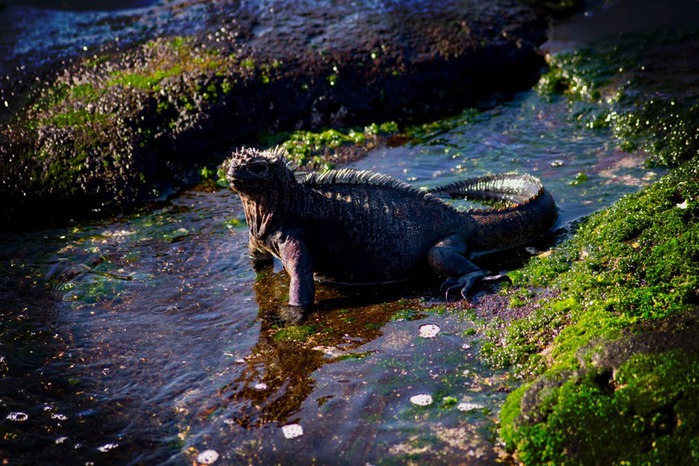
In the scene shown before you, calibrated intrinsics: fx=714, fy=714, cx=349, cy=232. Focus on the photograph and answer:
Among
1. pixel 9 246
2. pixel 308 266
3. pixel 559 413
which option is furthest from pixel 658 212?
pixel 9 246

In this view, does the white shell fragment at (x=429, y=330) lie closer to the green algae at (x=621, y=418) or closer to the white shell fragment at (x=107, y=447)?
the green algae at (x=621, y=418)

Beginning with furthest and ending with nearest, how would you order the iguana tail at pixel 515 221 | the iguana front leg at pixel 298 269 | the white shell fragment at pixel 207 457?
the iguana tail at pixel 515 221 → the iguana front leg at pixel 298 269 → the white shell fragment at pixel 207 457

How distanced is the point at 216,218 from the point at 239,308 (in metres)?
1.80

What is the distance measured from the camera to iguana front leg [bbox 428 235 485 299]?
5.18 m

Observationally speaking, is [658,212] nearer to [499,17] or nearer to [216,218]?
[216,218]

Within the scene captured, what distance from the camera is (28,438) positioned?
405cm

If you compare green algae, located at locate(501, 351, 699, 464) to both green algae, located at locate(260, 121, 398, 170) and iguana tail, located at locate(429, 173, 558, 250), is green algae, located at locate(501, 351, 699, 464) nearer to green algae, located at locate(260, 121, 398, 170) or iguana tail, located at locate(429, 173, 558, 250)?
iguana tail, located at locate(429, 173, 558, 250)


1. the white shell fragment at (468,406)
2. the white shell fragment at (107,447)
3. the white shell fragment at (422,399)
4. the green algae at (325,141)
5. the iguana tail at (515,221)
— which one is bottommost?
the white shell fragment at (468,406)

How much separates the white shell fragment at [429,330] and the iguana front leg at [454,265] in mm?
416

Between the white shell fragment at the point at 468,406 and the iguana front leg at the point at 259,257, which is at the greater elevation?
the iguana front leg at the point at 259,257

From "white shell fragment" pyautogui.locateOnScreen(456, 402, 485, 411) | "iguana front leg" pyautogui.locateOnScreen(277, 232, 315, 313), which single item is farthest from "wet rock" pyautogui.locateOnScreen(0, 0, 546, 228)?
"white shell fragment" pyautogui.locateOnScreen(456, 402, 485, 411)

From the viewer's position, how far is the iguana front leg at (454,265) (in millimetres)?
5176

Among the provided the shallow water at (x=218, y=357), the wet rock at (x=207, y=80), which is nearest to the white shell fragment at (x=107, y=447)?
the shallow water at (x=218, y=357)

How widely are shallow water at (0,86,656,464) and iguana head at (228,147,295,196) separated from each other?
765 millimetres
